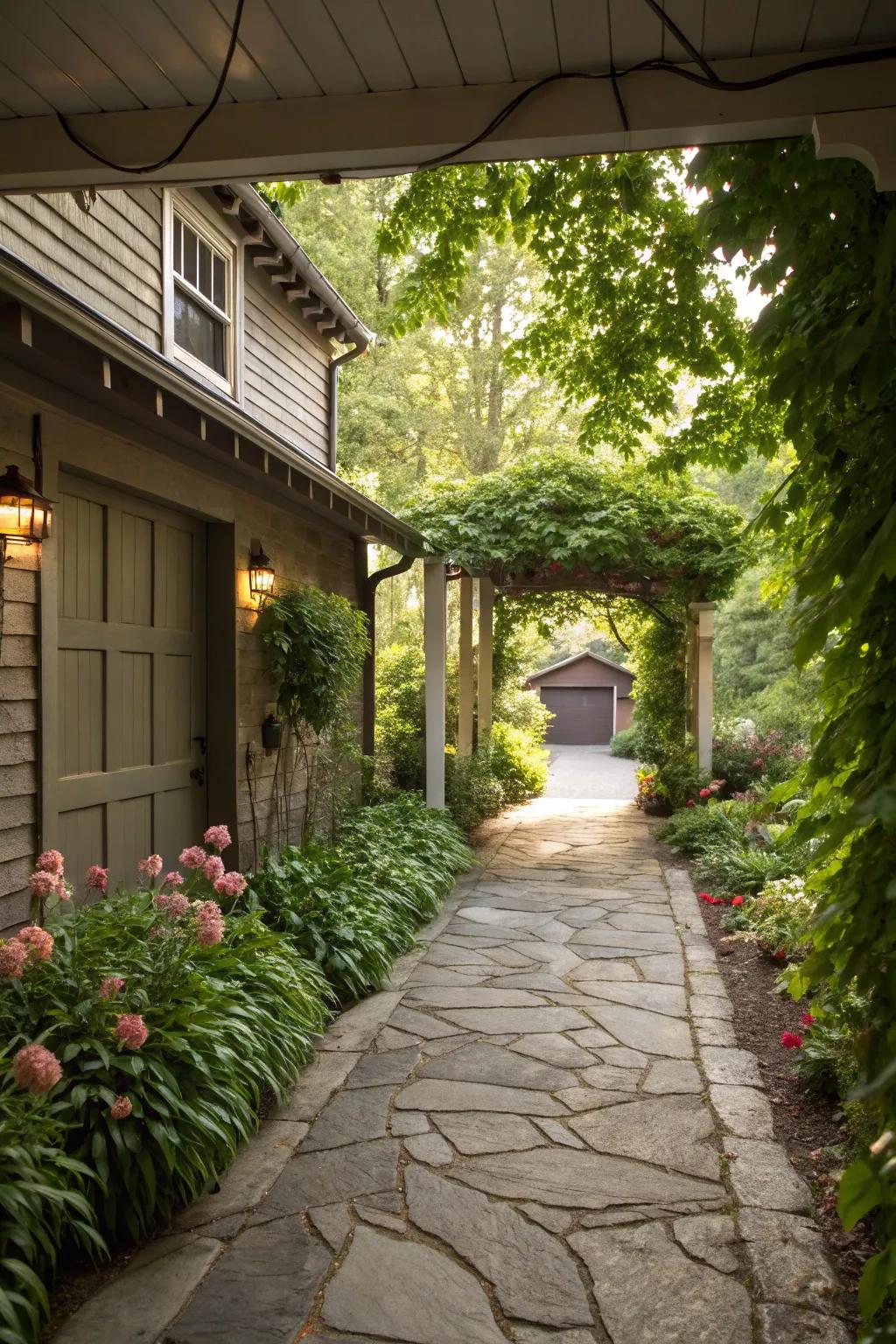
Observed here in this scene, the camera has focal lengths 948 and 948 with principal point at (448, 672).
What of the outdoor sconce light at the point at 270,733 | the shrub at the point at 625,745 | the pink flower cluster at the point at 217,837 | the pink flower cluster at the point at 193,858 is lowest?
the shrub at the point at 625,745

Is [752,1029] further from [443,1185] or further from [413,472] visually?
[413,472]

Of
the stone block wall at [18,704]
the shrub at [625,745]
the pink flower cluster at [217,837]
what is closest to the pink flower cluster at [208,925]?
the pink flower cluster at [217,837]

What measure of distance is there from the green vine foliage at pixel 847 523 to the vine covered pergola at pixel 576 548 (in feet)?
21.2

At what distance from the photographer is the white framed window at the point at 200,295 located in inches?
239

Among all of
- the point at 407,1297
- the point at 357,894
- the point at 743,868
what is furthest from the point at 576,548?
the point at 407,1297

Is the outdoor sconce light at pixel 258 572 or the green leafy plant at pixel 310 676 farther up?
the outdoor sconce light at pixel 258 572

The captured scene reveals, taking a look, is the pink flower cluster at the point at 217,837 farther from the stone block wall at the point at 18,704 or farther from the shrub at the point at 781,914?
the shrub at the point at 781,914

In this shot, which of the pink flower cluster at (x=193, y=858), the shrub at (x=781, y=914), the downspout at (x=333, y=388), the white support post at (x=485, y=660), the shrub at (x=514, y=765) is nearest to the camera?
the pink flower cluster at (x=193, y=858)

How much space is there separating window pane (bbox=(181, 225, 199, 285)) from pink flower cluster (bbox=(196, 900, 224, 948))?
4.73m

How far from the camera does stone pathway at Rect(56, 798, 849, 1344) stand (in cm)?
232

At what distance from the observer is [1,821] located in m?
3.69

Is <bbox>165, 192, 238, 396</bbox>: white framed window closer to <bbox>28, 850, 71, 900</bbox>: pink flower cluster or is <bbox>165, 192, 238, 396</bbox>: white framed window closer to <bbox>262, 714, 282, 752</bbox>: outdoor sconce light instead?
<bbox>262, 714, 282, 752</bbox>: outdoor sconce light

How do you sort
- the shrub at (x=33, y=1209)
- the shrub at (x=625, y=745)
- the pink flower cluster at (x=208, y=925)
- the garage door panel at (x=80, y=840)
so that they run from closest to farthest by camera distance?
the shrub at (x=33, y=1209) → the pink flower cluster at (x=208, y=925) → the garage door panel at (x=80, y=840) → the shrub at (x=625, y=745)

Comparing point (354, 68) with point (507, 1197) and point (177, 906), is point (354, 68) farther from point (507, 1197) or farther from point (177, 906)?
point (507, 1197)
